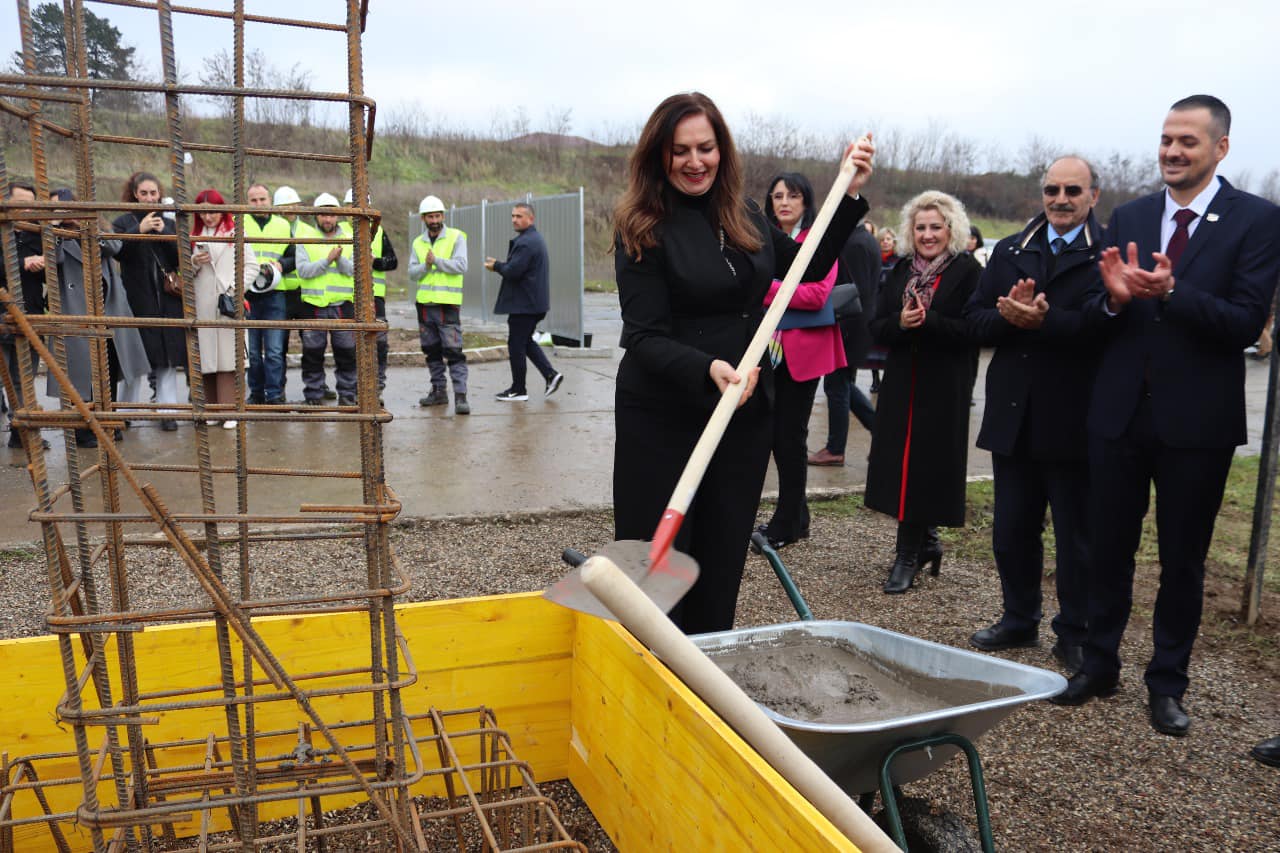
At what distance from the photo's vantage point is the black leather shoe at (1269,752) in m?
3.16

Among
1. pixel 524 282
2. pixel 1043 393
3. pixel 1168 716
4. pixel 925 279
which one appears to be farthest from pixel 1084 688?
pixel 524 282

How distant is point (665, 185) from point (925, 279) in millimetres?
2035

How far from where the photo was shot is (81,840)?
8.41 ft

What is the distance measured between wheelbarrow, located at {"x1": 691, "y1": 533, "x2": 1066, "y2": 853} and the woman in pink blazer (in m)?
2.18

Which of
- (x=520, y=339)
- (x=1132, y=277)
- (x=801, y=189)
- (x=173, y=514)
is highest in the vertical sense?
(x=801, y=189)

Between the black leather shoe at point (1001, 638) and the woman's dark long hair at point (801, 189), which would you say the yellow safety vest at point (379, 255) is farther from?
the black leather shoe at point (1001, 638)

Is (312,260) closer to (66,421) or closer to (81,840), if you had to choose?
(81,840)

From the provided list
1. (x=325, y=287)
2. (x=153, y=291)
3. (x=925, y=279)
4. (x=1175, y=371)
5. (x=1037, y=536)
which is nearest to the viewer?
(x=1175, y=371)

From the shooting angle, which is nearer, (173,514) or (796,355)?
(173,514)

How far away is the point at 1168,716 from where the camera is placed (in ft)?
11.1

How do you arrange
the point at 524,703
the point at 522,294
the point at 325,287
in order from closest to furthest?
the point at 524,703 → the point at 325,287 → the point at 522,294

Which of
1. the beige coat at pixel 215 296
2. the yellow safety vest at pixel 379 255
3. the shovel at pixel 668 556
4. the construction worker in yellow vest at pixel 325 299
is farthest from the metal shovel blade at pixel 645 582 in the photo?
the yellow safety vest at pixel 379 255

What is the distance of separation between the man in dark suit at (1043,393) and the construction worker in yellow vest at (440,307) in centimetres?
537

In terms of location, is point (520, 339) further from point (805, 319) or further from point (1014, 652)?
point (1014, 652)
